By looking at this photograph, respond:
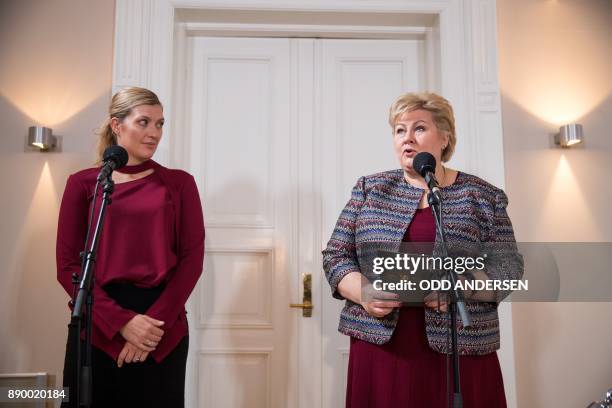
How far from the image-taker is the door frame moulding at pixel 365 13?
269 cm

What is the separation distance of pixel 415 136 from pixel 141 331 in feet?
3.89

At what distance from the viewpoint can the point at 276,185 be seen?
2834mm

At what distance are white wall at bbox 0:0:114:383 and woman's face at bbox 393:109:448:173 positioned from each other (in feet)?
5.46

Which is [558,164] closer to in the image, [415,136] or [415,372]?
[415,136]

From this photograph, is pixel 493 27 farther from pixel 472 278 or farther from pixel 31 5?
pixel 31 5

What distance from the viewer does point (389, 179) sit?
6.19 feet

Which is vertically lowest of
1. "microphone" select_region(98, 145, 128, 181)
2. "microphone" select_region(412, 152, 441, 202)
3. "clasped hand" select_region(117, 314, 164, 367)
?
"clasped hand" select_region(117, 314, 164, 367)

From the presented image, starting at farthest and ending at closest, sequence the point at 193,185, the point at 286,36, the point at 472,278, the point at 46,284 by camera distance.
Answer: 1. the point at 286,36
2. the point at 46,284
3. the point at 193,185
4. the point at 472,278

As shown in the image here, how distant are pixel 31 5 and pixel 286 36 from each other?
1.42 meters

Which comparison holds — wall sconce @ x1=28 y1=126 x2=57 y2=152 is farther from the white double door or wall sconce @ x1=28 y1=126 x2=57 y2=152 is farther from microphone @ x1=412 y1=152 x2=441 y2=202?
microphone @ x1=412 y1=152 x2=441 y2=202

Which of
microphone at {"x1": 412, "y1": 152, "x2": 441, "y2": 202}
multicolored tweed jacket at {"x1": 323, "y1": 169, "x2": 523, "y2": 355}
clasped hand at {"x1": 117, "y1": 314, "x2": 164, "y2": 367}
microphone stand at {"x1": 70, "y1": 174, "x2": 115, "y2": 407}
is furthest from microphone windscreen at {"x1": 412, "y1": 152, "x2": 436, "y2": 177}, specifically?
clasped hand at {"x1": 117, "y1": 314, "x2": 164, "y2": 367}

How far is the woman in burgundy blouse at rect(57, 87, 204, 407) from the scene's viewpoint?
172cm

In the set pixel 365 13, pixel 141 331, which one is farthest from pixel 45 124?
pixel 365 13

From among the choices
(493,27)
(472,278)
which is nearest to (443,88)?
(493,27)
